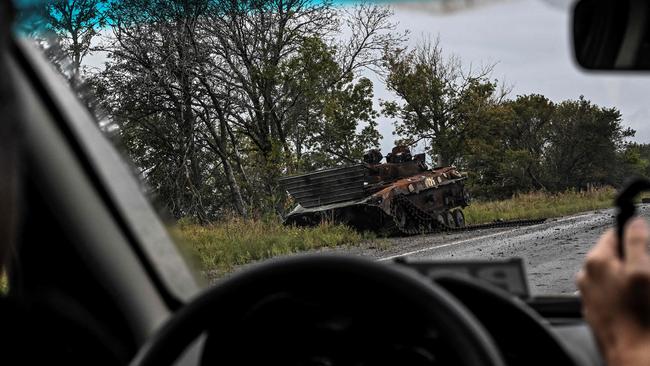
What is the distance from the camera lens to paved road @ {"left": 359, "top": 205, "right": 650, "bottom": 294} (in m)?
3.48

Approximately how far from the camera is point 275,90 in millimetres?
5051

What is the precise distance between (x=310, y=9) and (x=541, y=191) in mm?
6881

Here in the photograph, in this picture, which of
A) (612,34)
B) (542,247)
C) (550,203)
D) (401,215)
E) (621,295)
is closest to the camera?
(621,295)

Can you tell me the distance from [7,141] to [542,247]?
4524 mm

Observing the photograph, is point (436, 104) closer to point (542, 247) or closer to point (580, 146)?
point (580, 146)

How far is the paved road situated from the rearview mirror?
4.07 feet

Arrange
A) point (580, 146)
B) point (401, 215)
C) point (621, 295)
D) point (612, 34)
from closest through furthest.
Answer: point (621, 295), point (612, 34), point (580, 146), point (401, 215)

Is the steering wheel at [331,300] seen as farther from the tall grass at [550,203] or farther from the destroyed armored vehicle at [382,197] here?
the destroyed armored vehicle at [382,197]

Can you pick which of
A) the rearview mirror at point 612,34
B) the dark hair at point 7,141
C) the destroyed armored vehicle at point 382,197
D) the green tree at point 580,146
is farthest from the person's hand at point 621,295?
the destroyed armored vehicle at point 382,197

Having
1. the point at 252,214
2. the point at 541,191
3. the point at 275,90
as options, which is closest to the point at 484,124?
the point at 541,191

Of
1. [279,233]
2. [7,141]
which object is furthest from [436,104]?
[279,233]

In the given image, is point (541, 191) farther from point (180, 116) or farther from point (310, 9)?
point (310, 9)

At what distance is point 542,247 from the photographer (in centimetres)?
494

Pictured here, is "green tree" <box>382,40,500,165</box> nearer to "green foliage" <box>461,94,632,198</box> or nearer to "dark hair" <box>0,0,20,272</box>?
"green foliage" <box>461,94,632,198</box>
